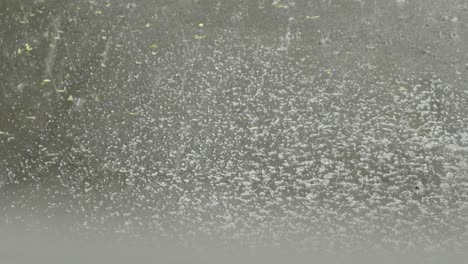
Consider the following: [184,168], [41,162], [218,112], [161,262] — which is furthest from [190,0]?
[161,262]

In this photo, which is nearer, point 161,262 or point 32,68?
point 161,262

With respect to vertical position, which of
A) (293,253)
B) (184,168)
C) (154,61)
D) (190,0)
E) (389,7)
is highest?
(190,0)

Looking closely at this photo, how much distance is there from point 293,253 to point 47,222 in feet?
3.87

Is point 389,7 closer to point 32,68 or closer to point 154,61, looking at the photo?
point 154,61

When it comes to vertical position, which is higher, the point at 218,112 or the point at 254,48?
the point at 254,48

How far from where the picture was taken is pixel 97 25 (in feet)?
8.15

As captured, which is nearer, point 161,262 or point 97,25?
point 161,262

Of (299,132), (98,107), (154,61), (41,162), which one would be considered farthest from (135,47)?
(299,132)

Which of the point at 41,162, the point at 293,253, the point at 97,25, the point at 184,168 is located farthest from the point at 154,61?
the point at 293,253

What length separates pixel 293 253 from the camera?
228cm

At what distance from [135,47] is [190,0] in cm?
37

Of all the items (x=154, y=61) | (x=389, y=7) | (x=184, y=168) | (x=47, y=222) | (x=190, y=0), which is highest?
(x=190, y=0)

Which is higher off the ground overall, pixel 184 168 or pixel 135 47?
pixel 135 47

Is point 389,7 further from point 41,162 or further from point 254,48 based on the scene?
point 41,162
